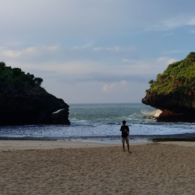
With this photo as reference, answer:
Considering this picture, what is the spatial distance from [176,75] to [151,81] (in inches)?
324

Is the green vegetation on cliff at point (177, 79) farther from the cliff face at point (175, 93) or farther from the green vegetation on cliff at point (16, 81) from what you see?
the green vegetation on cliff at point (16, 81)

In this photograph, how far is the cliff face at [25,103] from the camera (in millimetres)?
79500

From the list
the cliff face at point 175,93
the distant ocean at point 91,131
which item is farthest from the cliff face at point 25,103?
the cliff face at point 175,93

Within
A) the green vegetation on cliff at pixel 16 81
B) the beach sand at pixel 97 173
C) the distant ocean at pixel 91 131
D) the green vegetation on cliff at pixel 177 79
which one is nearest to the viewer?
the beach sand at pixel 97 173

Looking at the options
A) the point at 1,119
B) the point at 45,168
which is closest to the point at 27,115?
the point at 1,119

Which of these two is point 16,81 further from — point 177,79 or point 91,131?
point 177,79

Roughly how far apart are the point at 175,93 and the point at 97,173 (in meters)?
73.5

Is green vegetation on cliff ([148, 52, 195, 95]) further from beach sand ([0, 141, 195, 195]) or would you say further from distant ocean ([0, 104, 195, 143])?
beach sand ([0, 141, 195, 195])

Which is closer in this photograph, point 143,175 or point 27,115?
point 143,175

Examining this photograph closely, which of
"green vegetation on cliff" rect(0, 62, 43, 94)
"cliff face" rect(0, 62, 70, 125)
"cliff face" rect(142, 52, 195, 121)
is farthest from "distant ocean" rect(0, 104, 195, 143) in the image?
"cliff face" rect(142, 52, 195, 121)

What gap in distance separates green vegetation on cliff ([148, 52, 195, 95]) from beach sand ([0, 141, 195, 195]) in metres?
64.9

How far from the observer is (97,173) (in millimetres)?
19047

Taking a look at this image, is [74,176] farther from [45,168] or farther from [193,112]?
[193,112]

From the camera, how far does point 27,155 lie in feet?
83.5
